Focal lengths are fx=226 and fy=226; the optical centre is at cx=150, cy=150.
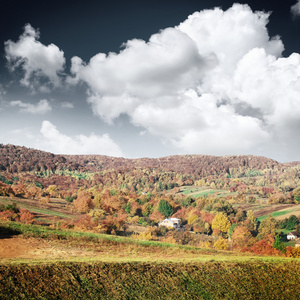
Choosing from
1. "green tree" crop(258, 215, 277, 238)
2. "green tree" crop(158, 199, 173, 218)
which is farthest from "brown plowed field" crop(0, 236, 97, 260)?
"green tree" crop(158, 199, 173, 218)

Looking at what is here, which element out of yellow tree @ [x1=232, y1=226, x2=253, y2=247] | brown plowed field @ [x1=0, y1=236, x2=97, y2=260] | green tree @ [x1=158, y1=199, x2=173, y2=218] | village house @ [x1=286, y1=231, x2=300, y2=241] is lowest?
village house @ [x1=286, y1=231, x2=300, y2=241]

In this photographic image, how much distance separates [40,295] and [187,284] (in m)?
7.62

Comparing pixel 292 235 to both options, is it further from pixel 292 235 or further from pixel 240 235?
pixel 240 235

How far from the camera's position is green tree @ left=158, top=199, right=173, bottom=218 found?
4749 inches

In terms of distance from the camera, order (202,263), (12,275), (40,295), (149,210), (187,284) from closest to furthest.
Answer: (40,295) → (12,275) → (187,284) → (202,263) → (149,210)

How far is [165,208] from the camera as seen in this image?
121875 millimetres

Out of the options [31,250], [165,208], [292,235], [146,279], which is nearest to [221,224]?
[292,235]

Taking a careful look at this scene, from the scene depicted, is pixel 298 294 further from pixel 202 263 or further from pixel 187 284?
pixel 187 284

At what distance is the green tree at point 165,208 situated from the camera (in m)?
121

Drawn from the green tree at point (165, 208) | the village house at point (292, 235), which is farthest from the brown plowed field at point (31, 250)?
the green tree at point (165, 208)

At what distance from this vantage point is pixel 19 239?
21.6 m

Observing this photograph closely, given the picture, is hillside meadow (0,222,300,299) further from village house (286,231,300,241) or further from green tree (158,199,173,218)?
green tree (158,199,173,218)

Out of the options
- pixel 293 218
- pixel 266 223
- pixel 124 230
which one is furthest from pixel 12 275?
pixel 293 218

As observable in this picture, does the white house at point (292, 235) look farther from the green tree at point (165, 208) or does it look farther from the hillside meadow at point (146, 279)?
the hillside meadow at point (146, 279)
